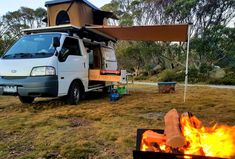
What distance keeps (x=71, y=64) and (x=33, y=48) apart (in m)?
0.91

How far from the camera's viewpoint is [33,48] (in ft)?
19.7

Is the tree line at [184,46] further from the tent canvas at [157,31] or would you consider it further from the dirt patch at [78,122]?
the dirt patch at [78,122]

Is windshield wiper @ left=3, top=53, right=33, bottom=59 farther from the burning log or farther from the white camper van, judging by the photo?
the burning log

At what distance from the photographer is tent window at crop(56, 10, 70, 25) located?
26.7 ft

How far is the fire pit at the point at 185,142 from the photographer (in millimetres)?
1786

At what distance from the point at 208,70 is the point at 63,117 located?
12026 mm

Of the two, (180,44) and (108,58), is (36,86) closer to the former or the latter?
(108,58)

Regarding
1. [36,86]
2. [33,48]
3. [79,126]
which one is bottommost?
[79,126]

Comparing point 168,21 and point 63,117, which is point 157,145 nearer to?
point 63,117

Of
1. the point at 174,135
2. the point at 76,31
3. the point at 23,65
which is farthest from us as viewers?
the point at 76,31

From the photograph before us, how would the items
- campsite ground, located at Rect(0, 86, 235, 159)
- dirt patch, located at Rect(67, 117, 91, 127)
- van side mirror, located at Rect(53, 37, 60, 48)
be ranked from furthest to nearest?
van side mirror, located at Rect(53, 37, 60, 48)
dirt patch, located at Rect(67, 117, 91, 127)
campsite ground, located at Rect(0, 86, 235, 159)

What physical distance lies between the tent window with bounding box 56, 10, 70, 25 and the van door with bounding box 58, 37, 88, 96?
1.66 metres

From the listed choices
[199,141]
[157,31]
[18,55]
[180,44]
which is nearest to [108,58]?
[157,31]

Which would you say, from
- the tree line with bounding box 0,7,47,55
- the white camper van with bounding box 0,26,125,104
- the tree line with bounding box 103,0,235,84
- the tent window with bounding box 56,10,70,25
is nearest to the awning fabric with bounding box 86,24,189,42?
the white camper van with bounding box 0,26,125,104
